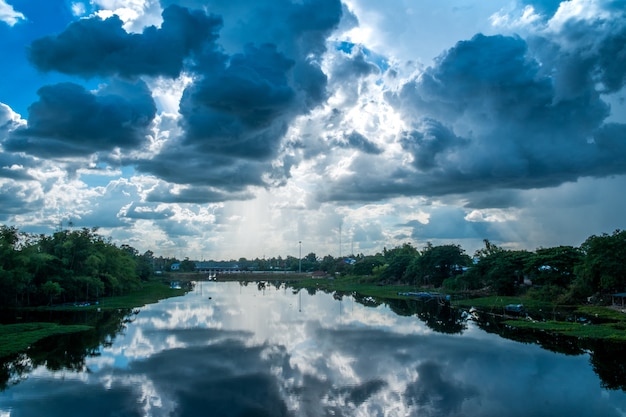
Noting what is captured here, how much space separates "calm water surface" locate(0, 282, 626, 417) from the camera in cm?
2023

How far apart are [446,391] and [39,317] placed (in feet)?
133

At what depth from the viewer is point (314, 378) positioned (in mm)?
24828

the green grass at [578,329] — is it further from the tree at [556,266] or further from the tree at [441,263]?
the tree at [441,263]

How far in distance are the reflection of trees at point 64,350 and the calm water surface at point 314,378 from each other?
495 mm

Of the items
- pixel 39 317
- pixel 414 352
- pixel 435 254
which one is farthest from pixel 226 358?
pixel 435 254

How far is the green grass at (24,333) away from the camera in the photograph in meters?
30.6

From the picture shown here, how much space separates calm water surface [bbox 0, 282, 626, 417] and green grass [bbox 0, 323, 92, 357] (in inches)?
137

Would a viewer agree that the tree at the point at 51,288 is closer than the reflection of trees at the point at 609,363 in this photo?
No

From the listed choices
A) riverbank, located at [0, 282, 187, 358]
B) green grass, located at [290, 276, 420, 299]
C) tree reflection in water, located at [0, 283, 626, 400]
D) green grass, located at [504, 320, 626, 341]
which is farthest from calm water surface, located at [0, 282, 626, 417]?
green grass, located at [290, 276, 420, 299]

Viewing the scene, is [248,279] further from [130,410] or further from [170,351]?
[130,410]

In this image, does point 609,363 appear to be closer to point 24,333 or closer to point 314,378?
point 314,378

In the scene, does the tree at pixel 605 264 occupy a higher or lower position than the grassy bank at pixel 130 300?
higher

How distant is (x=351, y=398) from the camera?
21.5m

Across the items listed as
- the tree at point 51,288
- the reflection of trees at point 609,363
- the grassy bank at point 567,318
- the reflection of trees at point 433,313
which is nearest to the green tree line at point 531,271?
the grassy bank at point 567,318
